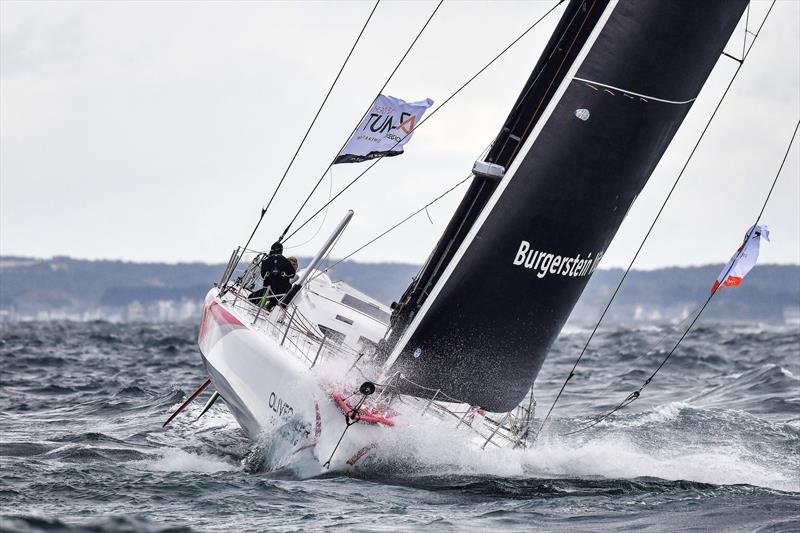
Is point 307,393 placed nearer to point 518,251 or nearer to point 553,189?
point 518,251

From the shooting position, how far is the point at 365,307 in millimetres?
8867

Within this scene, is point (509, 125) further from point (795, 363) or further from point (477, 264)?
point (795, 363)

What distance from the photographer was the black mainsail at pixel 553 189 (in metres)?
6.21

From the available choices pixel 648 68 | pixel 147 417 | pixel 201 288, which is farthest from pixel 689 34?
pixel 201 288

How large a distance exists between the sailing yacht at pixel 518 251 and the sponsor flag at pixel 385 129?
1.39 m

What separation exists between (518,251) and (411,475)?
4.54 feet

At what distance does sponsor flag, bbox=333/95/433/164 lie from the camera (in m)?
8.00

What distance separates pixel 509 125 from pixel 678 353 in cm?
1323

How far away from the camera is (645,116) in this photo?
632cm

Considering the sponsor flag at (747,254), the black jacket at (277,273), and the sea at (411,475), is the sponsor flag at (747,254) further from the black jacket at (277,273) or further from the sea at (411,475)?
the black jacket at (277,273)

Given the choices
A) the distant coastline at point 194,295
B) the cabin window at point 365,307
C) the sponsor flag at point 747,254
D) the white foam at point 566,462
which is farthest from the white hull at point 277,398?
the distant coastline at point 194,295

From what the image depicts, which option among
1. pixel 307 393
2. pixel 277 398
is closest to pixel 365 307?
pixel 277 398

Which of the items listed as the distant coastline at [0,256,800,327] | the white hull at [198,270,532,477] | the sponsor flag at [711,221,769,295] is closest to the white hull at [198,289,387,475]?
the white hull at [198,270,532,477]

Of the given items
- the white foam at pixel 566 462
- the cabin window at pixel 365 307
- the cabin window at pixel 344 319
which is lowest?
the white foam at pixel 566 462
